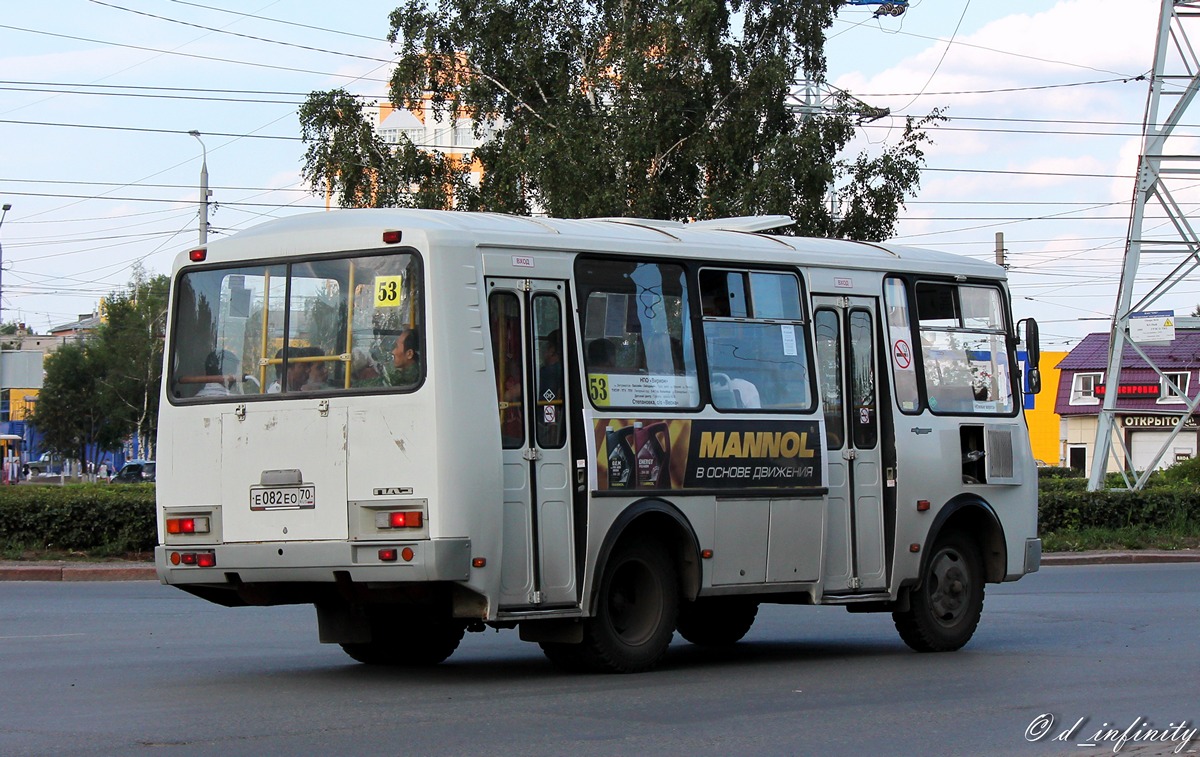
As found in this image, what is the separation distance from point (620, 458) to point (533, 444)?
0.69 m

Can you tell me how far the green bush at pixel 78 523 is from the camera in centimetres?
2198

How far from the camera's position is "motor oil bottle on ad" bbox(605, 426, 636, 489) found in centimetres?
1066

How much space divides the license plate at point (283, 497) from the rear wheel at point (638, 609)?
2015 mm

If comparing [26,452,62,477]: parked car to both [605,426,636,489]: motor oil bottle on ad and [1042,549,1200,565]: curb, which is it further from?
[605,426,636,489]: motor oil bottle on ad

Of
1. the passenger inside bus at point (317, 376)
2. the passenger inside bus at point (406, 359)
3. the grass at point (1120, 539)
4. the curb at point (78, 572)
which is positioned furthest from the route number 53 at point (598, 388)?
the grass at point (1120, 539)

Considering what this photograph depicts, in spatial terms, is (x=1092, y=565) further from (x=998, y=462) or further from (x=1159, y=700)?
(x=1159, y=700)

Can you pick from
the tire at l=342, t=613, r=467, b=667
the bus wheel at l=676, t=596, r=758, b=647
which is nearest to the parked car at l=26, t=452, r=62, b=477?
the bus wheel at l=676, t=596, r=758, b=647

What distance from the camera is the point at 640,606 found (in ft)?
36.3

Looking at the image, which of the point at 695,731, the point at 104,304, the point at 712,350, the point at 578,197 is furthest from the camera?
the point at 104,304

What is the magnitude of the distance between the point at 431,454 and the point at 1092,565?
751 inches

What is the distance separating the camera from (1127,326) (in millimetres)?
29891

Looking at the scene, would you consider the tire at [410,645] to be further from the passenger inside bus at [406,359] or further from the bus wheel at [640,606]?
the passenger inside bus at [406,359]

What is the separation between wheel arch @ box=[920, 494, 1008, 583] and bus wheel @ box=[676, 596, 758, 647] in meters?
1.64

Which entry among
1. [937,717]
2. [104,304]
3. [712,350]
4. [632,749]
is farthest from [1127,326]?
[104,304]
